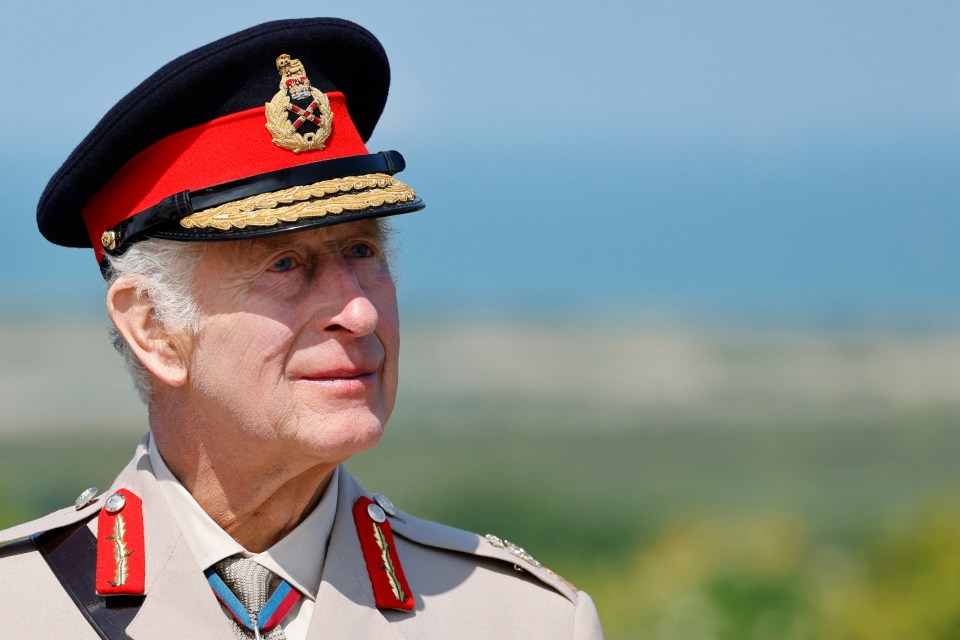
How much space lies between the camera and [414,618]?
271cm

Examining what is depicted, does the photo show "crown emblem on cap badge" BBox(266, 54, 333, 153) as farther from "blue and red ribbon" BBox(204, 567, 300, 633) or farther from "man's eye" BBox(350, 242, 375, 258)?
"blue and red ribbon" BBox(204, 567, 300, 633)

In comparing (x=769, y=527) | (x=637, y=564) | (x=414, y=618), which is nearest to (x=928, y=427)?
(x=769, y=527)

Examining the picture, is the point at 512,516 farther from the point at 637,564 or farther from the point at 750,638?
the point at 750,638

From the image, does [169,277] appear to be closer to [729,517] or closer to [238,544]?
[238,544]

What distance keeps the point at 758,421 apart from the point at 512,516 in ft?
17.5

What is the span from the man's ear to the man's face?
0.16 ft

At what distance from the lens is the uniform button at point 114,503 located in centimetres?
260

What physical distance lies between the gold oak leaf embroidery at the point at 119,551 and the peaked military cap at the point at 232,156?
558 millimetres

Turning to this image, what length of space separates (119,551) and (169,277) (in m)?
0.55

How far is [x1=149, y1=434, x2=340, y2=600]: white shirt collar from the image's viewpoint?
259 centimetres

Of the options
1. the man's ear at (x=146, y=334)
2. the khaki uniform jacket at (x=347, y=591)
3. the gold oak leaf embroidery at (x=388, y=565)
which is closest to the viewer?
the khaki uniform jacket at (x=347, y=591)

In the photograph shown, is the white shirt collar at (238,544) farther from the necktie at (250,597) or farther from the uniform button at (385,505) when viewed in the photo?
the uniform button at (385,505)

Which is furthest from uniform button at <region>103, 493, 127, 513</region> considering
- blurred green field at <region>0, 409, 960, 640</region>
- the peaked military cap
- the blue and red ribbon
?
blurred green field at <region>0, 409, 960, 640</region>

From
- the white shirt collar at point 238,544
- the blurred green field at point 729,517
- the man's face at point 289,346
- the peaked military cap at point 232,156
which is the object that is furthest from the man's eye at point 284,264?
the blurred green field at point 729,517
